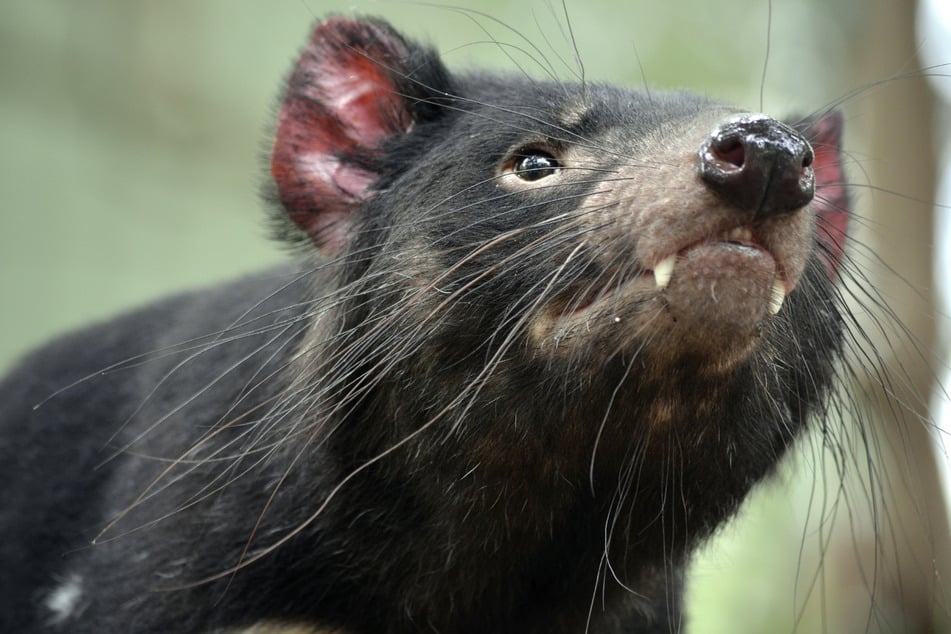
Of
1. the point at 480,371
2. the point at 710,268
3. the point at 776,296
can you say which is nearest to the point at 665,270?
the point at 710,268

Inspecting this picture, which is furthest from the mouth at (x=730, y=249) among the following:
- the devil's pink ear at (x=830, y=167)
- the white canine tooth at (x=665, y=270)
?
the devil's pink ear at (x=830, y=167)

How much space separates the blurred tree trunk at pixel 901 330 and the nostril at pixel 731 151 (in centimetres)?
244

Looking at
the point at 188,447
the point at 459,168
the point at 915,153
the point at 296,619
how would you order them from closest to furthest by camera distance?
the point at 459,168, the point at 296,619, the point at 188,447, the point at 915,153

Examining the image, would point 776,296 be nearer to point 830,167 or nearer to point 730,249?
point 730,249

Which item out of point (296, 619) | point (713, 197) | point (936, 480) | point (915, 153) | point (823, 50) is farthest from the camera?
point (823, 50)

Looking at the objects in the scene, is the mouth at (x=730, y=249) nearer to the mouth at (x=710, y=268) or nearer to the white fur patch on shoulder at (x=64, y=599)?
the mouth at (x=710, y=268)

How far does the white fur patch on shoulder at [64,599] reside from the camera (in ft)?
11.0

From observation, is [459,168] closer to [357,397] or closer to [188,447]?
[357,397]

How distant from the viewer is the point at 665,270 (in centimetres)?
210

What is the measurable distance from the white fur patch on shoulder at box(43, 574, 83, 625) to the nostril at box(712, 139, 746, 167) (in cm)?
238

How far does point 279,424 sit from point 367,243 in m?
0.60

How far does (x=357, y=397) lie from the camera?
9.23ft

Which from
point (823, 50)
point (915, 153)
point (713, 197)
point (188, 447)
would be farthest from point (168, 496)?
point (823, 50)

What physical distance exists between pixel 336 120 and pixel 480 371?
3.33ft
